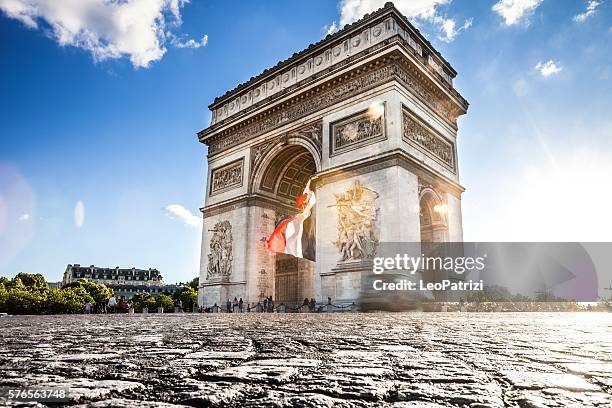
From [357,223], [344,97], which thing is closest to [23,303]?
[357,223]

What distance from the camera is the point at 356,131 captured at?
16188 millimetres

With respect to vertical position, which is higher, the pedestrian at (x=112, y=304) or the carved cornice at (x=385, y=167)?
the carved cornice at (x=385, y=167)

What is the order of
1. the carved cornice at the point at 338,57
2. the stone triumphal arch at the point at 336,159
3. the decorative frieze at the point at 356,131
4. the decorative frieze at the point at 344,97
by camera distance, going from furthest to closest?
1. the carved cornice at the point at 338,57
2. the decorative frieze at the point at 344,97
3. the decorative frieze at the point at 356,131
4. the stone triumphal arch at the point at 336,159

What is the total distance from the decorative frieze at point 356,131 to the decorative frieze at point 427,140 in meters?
0.93

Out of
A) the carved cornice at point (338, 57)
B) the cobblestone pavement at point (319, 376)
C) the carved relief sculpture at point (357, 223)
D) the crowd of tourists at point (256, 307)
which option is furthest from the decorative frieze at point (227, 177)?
the cobblestone pavement at point (319, 376)

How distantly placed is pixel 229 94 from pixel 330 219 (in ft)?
33.7

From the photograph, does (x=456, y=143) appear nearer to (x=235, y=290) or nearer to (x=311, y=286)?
(x=311, y=286)

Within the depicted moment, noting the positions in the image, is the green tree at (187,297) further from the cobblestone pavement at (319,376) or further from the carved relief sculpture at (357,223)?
the cobblestone pavement at (319,376)

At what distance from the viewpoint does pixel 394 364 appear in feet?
5.89

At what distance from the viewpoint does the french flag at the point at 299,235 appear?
696 inches

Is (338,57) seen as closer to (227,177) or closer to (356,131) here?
(356,131)

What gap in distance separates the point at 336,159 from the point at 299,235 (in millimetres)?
3541

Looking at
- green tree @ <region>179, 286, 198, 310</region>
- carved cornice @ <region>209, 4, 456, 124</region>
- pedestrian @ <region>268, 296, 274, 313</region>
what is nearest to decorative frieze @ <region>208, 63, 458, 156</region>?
carved cornice @ <region>209, 4, 456, 124</region>

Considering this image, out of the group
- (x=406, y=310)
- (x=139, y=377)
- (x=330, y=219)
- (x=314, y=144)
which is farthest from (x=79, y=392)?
(x=314, y=144)
